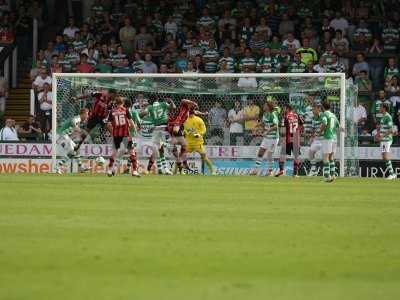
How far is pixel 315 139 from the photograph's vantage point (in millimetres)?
30844

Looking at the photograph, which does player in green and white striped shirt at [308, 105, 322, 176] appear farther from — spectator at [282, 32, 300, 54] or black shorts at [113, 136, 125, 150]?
black shorts at [113, 136, 125, 150]

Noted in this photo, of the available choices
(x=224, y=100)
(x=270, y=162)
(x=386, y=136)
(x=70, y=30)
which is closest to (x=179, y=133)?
(x=224, y=100)

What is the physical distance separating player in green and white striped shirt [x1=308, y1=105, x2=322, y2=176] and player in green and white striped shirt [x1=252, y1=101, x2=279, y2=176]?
3.62ft

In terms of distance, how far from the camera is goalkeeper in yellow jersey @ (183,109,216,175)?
102 ft

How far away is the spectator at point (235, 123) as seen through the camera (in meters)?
32.2

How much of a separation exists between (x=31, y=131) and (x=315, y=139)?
881 cm

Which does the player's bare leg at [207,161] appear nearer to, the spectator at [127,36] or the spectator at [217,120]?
the spectator at [217,120]

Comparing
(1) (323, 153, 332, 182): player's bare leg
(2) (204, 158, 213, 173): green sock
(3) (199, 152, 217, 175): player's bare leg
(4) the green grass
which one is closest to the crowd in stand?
(3) (199, 152, 217, 175): player's bare leg

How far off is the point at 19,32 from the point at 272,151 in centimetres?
1176

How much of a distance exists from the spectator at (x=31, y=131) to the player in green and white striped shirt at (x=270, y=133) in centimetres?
695

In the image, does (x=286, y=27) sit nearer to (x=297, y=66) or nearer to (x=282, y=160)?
(x=297, y=66)

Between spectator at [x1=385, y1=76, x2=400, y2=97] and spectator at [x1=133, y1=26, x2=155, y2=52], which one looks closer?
spectator at [x1=385, y1=76, x2=400, y2=97]

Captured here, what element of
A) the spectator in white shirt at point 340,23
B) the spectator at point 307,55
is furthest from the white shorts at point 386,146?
the spectator in white shirt at point 340,23

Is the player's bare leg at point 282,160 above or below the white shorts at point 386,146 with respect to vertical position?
below
